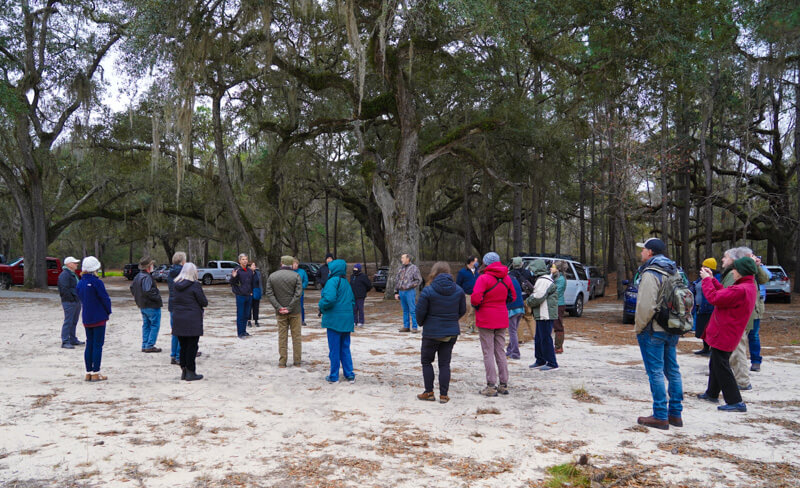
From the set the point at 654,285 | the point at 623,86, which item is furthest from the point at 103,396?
the point at 623,86

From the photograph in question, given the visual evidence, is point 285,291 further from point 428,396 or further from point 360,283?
point 360,283

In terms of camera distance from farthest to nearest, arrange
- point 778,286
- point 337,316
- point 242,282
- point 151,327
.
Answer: point 778,286 < point 242,282 < point 151,327 < point 337,316

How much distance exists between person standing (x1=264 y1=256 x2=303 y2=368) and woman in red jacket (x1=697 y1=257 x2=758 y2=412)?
205 inches

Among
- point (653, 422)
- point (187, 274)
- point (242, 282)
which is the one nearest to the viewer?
point (653, 422)

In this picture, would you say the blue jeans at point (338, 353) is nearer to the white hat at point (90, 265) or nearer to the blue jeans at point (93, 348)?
the blue jeans at point (93, 348)

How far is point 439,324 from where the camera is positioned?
19.1ft

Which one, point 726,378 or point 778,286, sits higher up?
point 778,286

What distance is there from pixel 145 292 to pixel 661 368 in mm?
7412

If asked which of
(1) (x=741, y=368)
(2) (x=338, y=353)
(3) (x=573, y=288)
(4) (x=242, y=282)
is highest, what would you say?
(4) (x=242, y=282)

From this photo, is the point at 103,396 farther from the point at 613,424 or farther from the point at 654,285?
the point at 654,285

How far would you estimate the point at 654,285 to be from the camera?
190 inches

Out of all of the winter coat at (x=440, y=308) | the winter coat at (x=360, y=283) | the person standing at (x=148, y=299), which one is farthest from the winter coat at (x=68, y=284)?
the winter coat at (x=440, y=308)

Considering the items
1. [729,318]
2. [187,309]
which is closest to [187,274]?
[187,309]

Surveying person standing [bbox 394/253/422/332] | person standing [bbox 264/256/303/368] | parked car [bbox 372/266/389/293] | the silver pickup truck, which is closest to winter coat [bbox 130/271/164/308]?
person standing [bbox 264/256/303/368]
